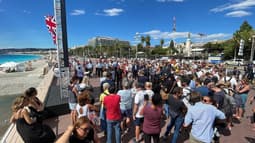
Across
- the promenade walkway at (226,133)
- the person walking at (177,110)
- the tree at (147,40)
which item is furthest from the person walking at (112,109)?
the tree at (147,40)

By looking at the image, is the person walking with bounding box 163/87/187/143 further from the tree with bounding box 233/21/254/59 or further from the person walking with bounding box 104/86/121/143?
the tree with bounding box 233/21/254/59

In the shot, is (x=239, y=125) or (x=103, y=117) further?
(x=239, y=125)

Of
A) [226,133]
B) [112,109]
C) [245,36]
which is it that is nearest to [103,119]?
[112,109]

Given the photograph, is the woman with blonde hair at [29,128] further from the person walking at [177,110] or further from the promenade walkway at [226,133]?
the person walking at [177,110]

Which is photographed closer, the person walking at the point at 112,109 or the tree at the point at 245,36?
the person walking at the point at 112,109

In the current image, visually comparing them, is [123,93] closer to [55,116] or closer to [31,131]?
[31,131]

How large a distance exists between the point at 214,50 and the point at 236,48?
38310 millimetres

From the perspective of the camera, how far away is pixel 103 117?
4.95 m

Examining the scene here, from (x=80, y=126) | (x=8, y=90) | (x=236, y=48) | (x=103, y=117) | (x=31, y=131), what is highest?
(x=236, y=48)

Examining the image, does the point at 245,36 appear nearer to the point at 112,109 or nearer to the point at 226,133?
the point at 226,133

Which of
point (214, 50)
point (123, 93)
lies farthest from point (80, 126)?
point (214, 50)

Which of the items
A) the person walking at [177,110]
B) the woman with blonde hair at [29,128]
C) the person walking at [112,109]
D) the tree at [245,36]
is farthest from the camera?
the tree at [245,36]

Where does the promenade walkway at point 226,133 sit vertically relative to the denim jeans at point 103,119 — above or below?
below

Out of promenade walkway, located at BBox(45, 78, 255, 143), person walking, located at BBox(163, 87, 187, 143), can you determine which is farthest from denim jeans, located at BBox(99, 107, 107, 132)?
person walking, located at BBox(163, 87, 187, 143)
